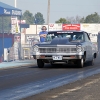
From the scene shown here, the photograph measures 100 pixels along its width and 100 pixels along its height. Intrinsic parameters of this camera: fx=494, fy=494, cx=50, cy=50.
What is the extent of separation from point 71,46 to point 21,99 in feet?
35.8

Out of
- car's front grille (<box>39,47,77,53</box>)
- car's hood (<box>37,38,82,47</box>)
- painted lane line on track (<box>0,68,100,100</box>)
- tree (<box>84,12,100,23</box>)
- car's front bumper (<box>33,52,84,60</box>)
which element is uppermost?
tree (<box>84,12,100,23</box>)

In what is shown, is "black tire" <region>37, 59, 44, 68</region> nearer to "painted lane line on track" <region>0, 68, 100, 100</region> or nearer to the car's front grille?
the car's front grille

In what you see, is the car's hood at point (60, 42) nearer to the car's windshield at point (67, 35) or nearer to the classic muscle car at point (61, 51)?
the classic muscle car at point (61, 51)

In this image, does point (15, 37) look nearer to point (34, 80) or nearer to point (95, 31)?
point (34, 80)

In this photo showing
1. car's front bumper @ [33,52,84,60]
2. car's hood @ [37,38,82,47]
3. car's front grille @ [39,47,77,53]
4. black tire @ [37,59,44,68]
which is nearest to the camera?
car's front bumper @ [33,52,84,60]

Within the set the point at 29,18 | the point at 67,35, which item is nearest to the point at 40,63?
the point at 67,35

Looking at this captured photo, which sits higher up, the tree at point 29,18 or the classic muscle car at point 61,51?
the tree at point 29,18

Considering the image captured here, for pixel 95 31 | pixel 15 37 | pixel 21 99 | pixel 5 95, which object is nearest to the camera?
pixel 21 99

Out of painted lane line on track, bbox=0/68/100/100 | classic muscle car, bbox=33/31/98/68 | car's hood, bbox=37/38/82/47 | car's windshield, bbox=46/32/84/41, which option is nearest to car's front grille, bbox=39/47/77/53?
classic muscle car, bbox=33/31/98/68

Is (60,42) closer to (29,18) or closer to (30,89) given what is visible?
(30,89)

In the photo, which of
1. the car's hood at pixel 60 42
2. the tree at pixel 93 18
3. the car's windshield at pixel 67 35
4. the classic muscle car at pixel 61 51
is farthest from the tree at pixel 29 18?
the classic muscle car at pixel 61 51

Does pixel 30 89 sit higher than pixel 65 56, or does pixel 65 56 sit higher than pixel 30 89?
pixel 65 56

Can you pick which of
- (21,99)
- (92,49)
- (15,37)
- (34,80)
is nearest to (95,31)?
(15,37)

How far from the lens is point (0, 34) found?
2878cm
